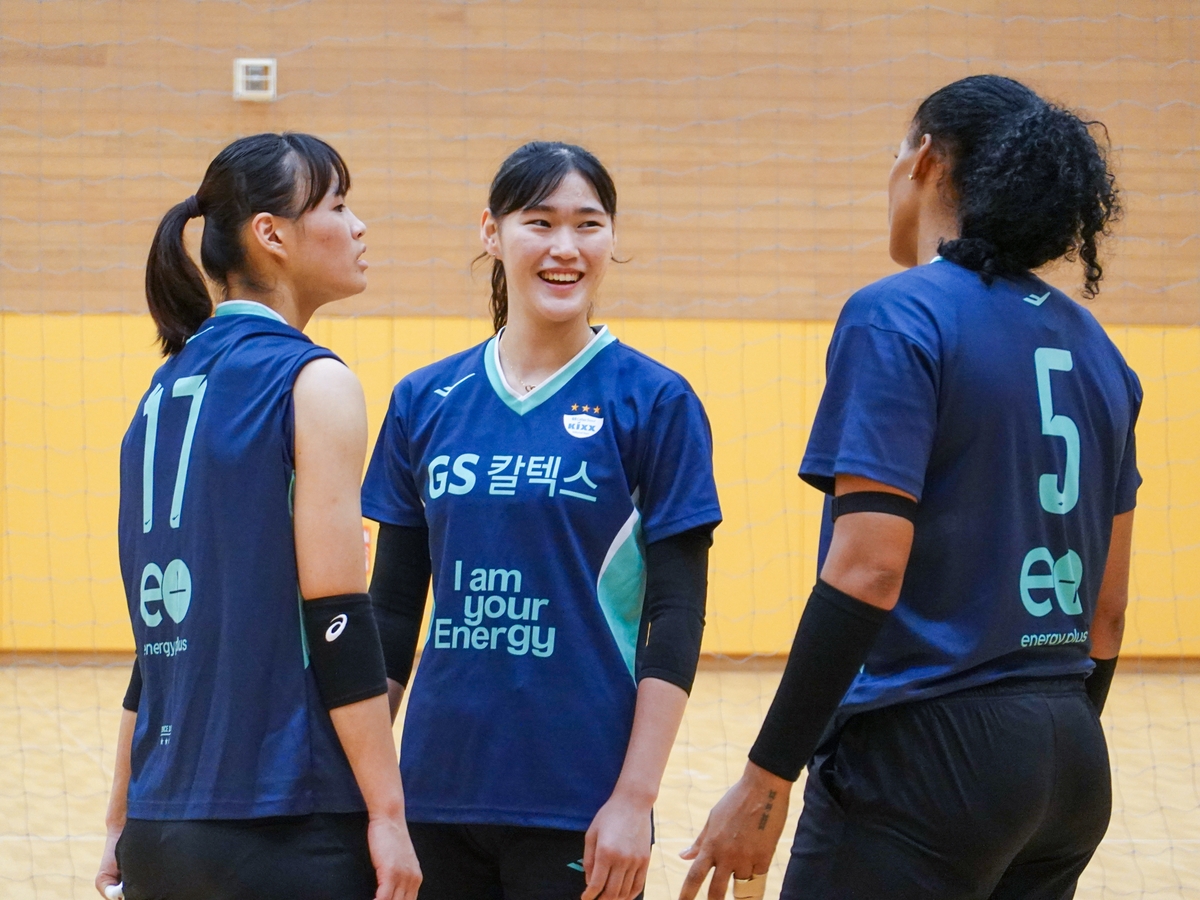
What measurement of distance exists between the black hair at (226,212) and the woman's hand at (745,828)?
0.76 m

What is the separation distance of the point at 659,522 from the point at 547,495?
14 centimetres

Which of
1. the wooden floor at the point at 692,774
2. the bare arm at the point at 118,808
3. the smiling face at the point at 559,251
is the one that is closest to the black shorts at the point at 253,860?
the bare arm at the point at 118,808

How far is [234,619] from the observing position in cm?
118

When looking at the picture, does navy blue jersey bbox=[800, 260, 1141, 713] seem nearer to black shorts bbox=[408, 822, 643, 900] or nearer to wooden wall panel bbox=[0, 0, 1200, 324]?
black shorts bbox=[408, 822, 643, 900]

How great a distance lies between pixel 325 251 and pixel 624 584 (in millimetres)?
528

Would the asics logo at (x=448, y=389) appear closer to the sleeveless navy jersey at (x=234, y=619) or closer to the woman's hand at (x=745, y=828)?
the sleeveless navy jersey at (x=234, y=619)

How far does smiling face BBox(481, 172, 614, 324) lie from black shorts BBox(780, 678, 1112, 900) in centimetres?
65

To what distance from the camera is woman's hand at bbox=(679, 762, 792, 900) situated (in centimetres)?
125

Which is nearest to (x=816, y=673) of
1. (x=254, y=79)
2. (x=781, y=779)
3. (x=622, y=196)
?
(x=781, y=779)

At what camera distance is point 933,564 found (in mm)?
1252

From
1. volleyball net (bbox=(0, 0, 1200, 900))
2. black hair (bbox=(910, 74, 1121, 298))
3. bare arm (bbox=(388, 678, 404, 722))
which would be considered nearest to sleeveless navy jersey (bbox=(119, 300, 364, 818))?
bare arm (bbox=(388, 678, 404, 722))

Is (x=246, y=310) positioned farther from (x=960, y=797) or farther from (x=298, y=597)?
(x=960, y=797)

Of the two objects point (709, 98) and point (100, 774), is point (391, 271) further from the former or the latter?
point (100, 774)

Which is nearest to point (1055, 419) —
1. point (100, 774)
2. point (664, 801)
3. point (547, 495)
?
point (547, 495)
